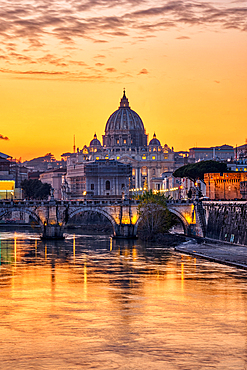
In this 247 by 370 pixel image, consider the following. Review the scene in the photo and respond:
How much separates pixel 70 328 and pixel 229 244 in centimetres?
3531

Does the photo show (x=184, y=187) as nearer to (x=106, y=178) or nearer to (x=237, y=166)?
(x=237, y=166)

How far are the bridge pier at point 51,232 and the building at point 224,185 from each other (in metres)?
23.7

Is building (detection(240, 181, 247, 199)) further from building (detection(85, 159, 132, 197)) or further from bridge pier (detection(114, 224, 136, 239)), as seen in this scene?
building (detection(85, 159, 132, 197))

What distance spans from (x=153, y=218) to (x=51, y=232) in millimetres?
12573

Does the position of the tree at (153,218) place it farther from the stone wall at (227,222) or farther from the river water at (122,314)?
the river water at (122,314)

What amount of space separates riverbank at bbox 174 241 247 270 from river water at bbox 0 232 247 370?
1.05 meters

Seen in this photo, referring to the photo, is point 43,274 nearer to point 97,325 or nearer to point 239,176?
point 97,325

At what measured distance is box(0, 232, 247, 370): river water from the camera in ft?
83.1

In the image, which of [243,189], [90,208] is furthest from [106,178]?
[243,189]

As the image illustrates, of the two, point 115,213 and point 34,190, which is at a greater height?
point 34,190

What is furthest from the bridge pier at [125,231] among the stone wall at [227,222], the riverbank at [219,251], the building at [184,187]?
the riverbank at [219,251]

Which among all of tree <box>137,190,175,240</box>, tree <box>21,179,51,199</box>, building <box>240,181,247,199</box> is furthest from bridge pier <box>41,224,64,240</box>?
tree <box>21,179,51,199</box>

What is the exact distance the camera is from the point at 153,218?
78188 millimetres

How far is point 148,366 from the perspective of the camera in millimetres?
24250
